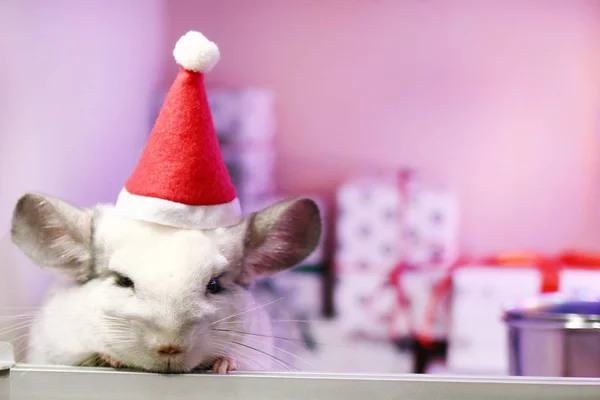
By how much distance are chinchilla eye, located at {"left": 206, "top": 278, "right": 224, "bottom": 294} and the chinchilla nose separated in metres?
0.10

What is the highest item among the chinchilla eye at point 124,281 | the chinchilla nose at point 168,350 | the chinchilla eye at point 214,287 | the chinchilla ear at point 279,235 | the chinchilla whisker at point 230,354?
the chinchilla ear at point 279,235

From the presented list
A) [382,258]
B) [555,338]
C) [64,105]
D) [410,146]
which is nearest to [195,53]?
[64,105]

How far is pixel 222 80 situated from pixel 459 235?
977 mm

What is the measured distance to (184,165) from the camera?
832 mm

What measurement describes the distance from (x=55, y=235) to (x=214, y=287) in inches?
8.3

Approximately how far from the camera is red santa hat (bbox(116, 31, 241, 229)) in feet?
2.70

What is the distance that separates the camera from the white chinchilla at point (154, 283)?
0.73 meters

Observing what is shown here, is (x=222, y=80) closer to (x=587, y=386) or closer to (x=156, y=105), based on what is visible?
(x=156, y=105)

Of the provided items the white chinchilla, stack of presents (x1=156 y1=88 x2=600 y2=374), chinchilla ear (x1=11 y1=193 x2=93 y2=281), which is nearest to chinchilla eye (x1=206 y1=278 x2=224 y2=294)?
the white chinchilla

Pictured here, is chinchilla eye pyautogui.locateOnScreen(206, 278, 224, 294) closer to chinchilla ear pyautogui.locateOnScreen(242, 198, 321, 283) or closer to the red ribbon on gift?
chinchilla ear pyautogui.locateOnScreen(242, 198, 321, 283)

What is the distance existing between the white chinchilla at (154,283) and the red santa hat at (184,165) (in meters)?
0.02

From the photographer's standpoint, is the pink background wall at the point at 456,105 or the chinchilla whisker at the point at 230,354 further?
the pink background wall at the point at 456,105

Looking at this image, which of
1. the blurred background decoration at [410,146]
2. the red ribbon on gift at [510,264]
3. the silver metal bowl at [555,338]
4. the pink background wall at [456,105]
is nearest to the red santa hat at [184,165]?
the silver metal bowl at [555,338]

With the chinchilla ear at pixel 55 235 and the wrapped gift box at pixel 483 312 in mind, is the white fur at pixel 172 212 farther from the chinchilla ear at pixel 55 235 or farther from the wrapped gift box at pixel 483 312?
the wrapped gift box at pixel 483 312
